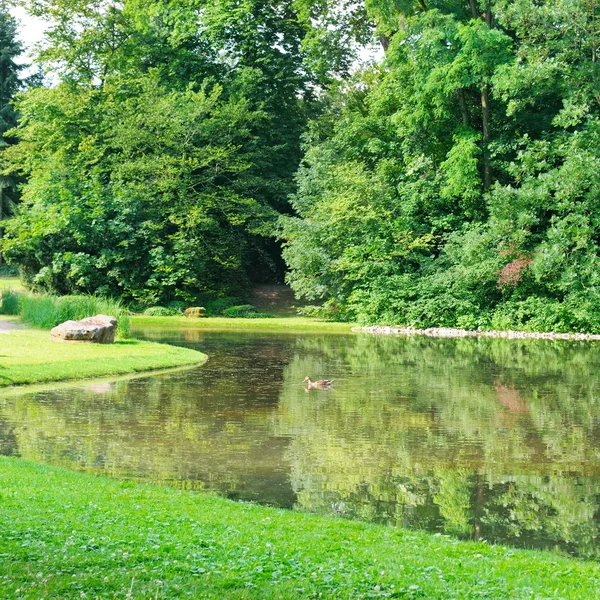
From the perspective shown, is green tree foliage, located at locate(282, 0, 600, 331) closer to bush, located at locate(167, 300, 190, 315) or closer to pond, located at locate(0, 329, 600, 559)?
bush, located at locate(167, 300, 190, 315)

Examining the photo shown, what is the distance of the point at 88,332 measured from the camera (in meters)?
22.9

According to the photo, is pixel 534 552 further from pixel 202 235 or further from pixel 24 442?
pixel 202 235

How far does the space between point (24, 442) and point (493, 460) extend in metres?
6.68

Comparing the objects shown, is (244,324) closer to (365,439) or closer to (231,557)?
(365,439)


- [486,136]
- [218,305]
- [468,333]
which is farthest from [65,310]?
[486,136]

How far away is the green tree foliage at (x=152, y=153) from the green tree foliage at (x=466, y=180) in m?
3.94

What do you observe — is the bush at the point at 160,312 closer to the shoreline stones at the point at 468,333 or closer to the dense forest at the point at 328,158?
the dense forest at the point at 328,158

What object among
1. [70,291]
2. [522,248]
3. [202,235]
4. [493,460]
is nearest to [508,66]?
[522,248]

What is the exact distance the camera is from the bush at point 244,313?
127 feet

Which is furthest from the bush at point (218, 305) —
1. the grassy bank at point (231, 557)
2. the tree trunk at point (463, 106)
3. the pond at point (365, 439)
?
the grassy bank at point (231, 557)

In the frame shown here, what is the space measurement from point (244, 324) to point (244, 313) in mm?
3842

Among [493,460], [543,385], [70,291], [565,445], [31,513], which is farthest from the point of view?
[70,291]

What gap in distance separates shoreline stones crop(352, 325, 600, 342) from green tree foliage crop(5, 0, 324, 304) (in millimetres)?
10314

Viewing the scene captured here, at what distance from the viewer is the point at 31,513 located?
714 cm
